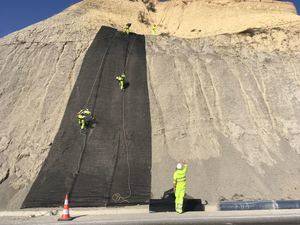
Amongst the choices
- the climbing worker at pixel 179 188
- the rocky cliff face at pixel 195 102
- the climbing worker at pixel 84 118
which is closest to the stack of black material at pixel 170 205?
the climbing worker at pixel 179 188

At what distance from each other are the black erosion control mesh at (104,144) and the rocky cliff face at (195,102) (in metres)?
0.49

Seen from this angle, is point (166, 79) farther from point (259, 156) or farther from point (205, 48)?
point (259, 156)

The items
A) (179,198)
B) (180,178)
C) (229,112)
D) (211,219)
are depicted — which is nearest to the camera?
(211,219)

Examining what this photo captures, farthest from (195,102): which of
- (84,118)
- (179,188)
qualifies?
(179,188)

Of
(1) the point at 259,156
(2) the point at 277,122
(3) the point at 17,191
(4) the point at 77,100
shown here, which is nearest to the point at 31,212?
(3) the point at 17,191

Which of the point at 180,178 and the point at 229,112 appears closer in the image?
the point at 180,178

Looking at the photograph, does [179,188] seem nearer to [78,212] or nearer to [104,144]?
[78,212]

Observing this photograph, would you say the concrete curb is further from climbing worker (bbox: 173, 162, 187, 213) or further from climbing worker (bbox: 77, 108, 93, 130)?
climbing worker (bbox: 77, 108, 93, 130)

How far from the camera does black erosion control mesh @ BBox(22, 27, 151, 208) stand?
50.8 ft

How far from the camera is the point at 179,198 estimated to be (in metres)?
12.1

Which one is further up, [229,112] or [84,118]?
[229,112]

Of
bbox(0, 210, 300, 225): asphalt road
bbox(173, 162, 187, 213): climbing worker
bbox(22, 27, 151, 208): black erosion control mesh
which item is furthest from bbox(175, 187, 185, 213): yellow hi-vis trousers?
bbox(22, 27, 151, 208): black erosion control mesh

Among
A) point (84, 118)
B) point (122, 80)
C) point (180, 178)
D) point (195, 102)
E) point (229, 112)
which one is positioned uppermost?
point (122, 80)

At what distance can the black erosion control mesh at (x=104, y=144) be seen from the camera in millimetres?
15484
